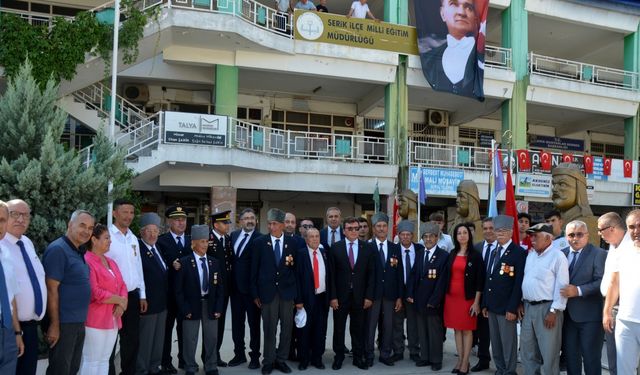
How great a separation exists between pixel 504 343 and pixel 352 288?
1821mm

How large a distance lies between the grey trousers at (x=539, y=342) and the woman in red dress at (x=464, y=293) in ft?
2.23

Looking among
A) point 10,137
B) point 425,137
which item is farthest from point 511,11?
point 10,137

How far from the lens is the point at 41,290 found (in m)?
4.27

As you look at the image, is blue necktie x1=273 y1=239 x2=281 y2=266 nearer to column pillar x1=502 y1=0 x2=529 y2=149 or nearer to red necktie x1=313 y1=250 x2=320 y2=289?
red necktie x1=313 y1=250 x2=320 y2=289

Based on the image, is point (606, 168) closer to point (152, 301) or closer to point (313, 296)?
point (313, 296)

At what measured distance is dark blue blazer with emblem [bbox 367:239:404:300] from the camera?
6996 millimetres

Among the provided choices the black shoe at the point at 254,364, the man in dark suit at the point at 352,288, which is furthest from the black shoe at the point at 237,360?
the man in dark suit at the point at 352,288

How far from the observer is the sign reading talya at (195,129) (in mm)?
13359

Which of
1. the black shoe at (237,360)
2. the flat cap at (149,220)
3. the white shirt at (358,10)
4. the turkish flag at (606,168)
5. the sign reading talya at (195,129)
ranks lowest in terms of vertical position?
the black shoe at (237,360)

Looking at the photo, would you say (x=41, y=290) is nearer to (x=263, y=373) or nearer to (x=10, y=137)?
(x=10, y=137)

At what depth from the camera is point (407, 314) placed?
7336 millimetres

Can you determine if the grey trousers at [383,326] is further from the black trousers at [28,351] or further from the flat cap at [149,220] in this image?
the black trousers at [28,351]

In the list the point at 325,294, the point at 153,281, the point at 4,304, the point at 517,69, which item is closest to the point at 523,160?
the point at 517,69

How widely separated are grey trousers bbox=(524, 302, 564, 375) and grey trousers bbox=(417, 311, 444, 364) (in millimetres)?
1095
